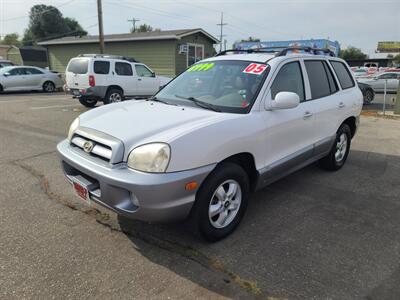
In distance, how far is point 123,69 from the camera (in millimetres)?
12703

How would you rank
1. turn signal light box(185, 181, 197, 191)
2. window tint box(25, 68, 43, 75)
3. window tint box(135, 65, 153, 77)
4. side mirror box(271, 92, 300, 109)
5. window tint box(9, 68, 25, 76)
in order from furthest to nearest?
window tint box(25, 68, 43, 75)
window tint box(9, 68, 25, 76)
window tint box(135, 65, 153, 77)
side mirror box(271, 92, 300, 109)
turn signal light box(185, 181, 197, 191)

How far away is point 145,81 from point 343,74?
376 inches

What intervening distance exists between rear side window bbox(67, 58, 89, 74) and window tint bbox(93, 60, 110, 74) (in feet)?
1.01

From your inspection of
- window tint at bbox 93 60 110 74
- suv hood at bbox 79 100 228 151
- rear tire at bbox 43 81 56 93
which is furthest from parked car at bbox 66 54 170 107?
suv hood at bbox 79 100 228 151

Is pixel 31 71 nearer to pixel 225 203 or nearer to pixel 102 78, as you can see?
pixel 102 78

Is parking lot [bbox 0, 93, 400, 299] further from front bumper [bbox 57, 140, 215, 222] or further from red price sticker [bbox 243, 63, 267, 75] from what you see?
red price sticker [bbox 243, 63, 267, 75]

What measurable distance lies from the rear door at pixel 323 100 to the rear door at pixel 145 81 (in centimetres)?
960

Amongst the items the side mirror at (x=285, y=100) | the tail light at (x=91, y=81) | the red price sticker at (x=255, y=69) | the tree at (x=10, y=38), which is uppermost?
the tree at (x=10, y=38)

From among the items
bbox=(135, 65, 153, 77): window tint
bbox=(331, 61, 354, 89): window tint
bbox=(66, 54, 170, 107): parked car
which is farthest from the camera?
bbox=(135, 65, 153, 77): window tint

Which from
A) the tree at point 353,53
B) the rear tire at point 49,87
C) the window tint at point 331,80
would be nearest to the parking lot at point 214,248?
the window tint at point 331,80

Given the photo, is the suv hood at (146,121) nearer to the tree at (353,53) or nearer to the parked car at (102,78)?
the parked car at (102,78)

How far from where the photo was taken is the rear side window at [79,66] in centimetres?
1171

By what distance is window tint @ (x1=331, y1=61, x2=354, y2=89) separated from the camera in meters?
5.09

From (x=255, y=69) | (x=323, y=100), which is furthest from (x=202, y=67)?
(x=323, y=100)
